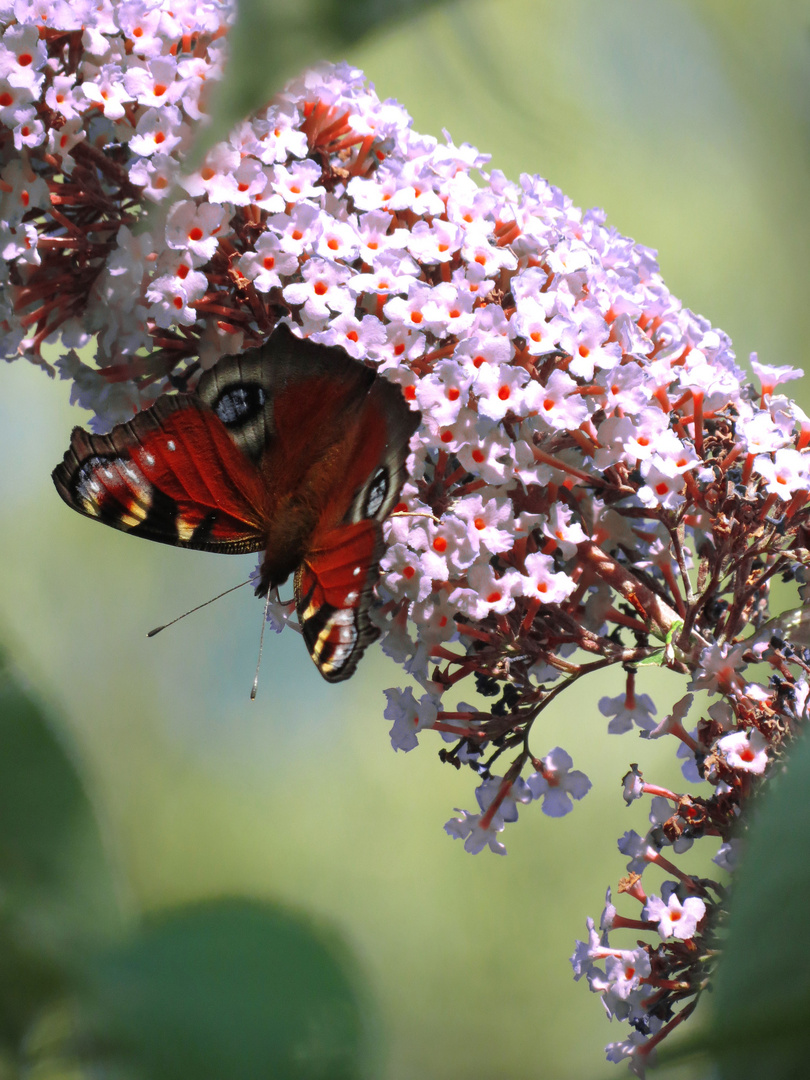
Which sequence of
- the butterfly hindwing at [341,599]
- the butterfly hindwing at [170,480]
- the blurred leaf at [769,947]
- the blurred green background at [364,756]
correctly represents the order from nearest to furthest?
the blurred leaf at [769,947], the butterfly hindwing at [341,599], the butterfly hindwing at [170,480], the blurred green background at [364,756]

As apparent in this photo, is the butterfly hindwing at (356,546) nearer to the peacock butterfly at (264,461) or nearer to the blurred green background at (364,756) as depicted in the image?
the peacock butterfly at (264,461)

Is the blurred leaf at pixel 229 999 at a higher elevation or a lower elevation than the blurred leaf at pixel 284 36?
lower

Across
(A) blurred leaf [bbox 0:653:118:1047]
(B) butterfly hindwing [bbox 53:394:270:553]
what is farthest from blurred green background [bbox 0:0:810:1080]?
(A) blurred leaf [bbox 0:653:118:1047]

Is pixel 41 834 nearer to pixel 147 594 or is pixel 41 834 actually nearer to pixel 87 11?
pixel 87 11

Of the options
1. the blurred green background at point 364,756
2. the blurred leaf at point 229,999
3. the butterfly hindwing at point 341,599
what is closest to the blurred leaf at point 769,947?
the blurred leaf at point 229,999

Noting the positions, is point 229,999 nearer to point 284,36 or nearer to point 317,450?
point 284,36

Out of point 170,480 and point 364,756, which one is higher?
point 170,480

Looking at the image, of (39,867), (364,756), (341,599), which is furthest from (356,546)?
(364,756)
